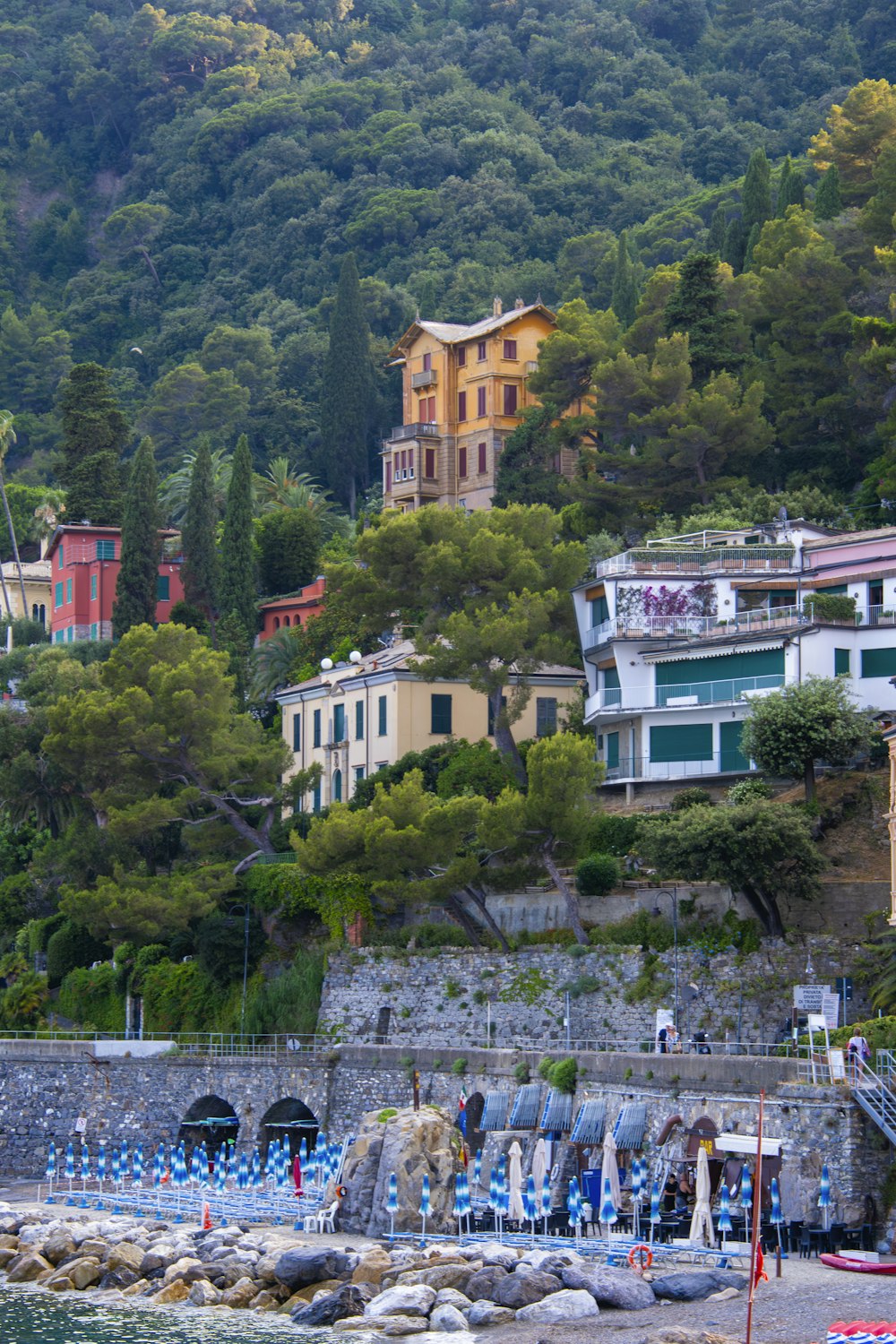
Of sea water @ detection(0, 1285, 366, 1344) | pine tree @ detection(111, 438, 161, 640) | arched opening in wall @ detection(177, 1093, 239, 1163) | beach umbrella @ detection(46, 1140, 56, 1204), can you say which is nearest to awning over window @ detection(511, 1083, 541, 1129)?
sea water @ detection(0, 1285, 366, 1344)

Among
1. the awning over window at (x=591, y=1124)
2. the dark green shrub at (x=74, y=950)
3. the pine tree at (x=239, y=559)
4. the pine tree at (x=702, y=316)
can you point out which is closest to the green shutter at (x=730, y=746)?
the awning over window at (x=591, y=1124)

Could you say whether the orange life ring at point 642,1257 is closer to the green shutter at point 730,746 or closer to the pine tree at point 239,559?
the green shutter at point 730,746

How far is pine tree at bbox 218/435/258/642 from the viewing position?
78.3 meters

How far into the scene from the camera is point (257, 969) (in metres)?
54.9

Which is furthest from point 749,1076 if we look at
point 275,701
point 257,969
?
point 275,701

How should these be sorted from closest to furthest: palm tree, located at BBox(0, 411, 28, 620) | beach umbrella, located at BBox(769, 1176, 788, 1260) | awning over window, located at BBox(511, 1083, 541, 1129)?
beach umbrella, located at BBox(769, 1176, 788, 1260), awning over window, located at BBox(511, 1083, 541, 1129), palm tree, located at BBox(0, 411, 28, 620)

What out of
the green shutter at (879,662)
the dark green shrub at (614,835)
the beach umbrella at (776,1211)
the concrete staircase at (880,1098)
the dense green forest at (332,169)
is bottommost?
the beach umbrella at (776,1211)

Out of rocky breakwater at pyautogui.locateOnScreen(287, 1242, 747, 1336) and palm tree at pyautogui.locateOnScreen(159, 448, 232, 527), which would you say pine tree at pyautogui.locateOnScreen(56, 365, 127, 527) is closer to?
→ palm tree at pyautogui.locateOnScreen(159, 448, 232, 527)

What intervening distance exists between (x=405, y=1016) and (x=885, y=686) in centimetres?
1396

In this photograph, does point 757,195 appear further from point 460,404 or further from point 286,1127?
point 286,1127

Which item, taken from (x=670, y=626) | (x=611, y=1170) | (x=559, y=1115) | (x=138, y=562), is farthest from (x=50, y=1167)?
(x=138, y=562)

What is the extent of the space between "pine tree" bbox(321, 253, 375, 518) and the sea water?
229 ft

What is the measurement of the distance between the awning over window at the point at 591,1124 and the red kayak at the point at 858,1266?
6800 millimetres

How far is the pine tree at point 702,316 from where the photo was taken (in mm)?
68188
